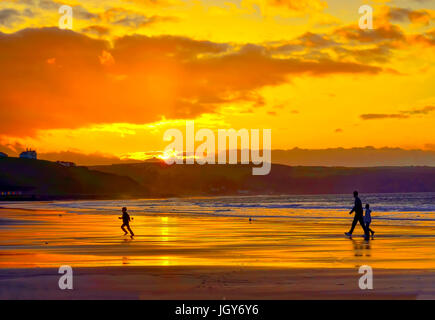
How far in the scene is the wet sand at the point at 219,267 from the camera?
577 inches

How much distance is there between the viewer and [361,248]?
1019 inches

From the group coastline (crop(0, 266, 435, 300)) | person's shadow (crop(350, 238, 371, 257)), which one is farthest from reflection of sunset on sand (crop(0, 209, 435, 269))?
coastline (crop(0, 266, 435, 300))

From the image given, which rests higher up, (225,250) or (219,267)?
(225,250)

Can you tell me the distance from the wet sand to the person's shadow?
4 centimetres

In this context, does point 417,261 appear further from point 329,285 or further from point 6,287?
point 6,287

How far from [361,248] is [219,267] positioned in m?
8.43

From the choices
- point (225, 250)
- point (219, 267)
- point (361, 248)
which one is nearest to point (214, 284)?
point (219, 267)

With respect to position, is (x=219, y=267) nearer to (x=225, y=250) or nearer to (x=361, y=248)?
(x=225, y=250)

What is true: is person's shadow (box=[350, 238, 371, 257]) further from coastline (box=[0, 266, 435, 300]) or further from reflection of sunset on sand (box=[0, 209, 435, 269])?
coastline (box=[0, 266, 435, 300])

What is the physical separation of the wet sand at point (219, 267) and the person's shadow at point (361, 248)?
0.12 ft

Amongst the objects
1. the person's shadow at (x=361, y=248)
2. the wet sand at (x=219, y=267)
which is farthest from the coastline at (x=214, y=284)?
the person's shadow at (x=361, y=248)
